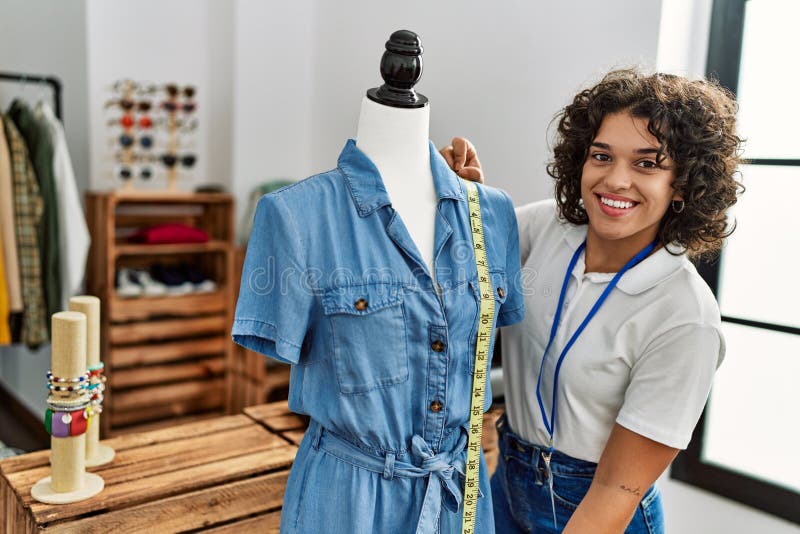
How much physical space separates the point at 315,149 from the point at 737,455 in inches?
110

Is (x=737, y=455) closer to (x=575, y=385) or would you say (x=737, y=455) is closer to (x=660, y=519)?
(x=660, y=519)

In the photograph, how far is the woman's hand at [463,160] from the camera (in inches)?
56.6

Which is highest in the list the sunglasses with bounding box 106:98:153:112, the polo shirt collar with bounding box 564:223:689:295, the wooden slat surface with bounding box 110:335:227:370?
the sunglasses with bounding box 106:98:153:112

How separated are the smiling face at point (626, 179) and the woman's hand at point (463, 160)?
24cm

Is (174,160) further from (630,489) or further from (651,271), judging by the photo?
(630,489)

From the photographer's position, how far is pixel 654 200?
1.25 m

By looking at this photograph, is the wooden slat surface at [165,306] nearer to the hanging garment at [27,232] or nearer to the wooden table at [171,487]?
the hanging garment at [27,232]

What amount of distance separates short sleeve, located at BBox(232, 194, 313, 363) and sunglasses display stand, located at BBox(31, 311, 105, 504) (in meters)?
0.57

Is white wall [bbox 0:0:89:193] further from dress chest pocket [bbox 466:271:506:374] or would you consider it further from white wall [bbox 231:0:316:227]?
dress chest pocket [bbox 466:271:506:374]

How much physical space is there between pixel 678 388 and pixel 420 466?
1.54ft

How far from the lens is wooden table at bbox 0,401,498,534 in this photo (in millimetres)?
1529

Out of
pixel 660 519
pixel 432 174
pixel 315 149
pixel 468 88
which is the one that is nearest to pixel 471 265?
pixel 432 174

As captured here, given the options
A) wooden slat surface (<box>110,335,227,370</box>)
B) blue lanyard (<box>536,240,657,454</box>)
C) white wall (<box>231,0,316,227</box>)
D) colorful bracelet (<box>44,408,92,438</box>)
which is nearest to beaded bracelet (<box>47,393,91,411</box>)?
colorful bracelet (<box>44,408,92,438</box>)

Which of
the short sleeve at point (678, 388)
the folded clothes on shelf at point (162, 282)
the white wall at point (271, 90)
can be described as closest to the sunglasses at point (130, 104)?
the white wall at point (271, 90)
